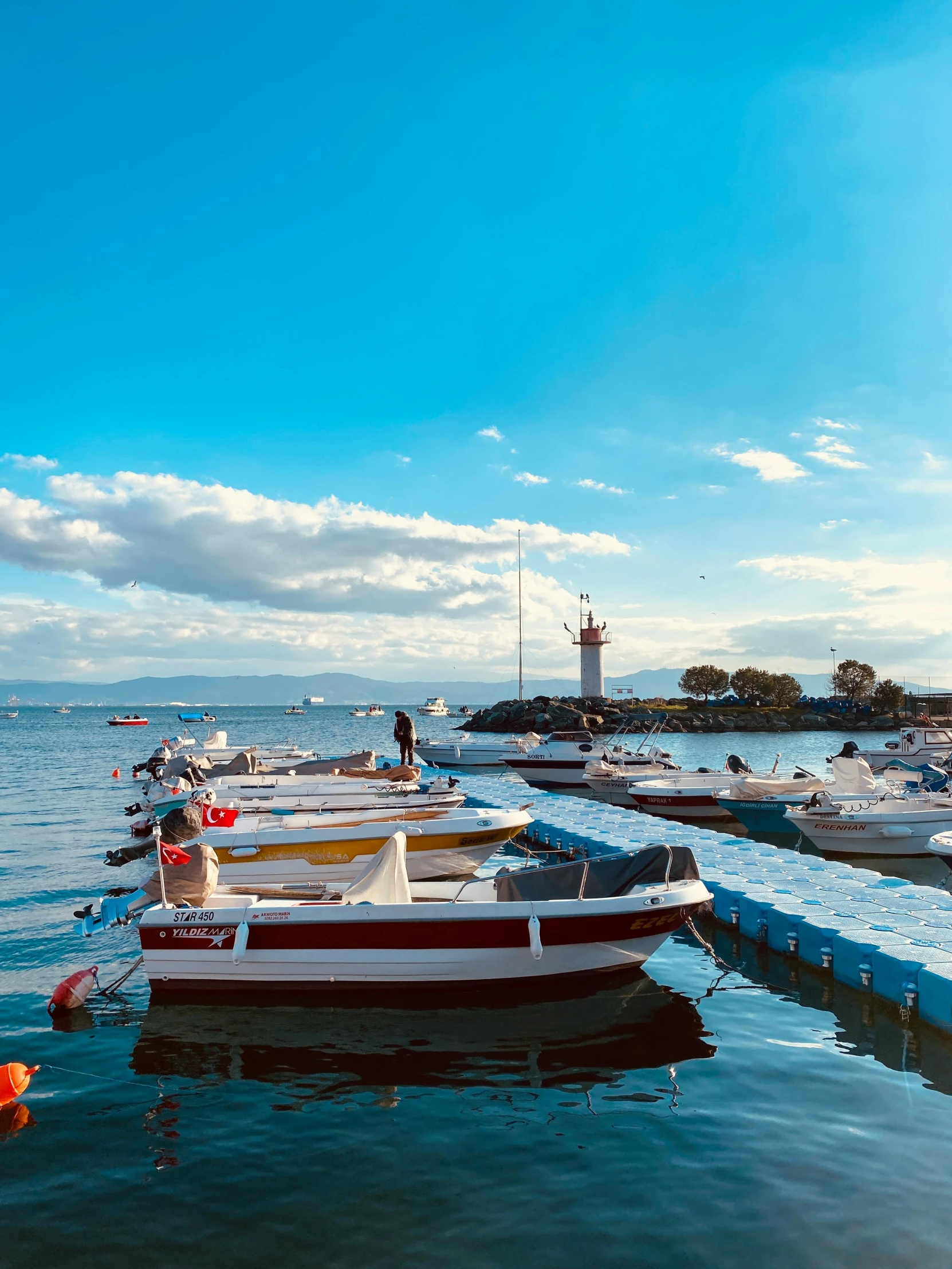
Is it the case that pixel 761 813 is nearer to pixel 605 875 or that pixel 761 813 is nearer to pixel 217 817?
pixel 605 875

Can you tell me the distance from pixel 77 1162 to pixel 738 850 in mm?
11997

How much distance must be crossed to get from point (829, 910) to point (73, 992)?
930 centimetres

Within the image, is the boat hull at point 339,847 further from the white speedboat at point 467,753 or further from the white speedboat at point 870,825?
the white speedboat at point 467,753

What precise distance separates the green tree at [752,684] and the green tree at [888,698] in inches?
447

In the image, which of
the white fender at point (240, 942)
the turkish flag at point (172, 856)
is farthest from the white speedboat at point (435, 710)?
the white fender at point (240, 942)

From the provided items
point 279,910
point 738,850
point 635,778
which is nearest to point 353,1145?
point 279,910

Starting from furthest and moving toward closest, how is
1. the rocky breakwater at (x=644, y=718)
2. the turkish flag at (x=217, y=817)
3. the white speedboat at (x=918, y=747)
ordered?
the rocky breakwater at (x=644, y=718)
the white speedboat at (x=918, y=747)
the turkish flag at (x=217, y=817)

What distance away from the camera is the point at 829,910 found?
36.2ft

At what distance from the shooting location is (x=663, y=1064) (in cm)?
790

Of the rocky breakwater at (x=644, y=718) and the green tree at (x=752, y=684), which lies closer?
the rocky breakwater at (x=644, y=718)

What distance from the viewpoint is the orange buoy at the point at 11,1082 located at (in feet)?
23.1

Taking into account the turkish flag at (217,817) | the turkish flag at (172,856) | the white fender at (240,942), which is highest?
the turkish flag at (172,856)

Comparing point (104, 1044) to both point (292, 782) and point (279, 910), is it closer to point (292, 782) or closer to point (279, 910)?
point (279, 910)

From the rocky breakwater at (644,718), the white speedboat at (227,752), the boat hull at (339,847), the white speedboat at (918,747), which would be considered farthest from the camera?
the rocky breakwater at (644,718)
